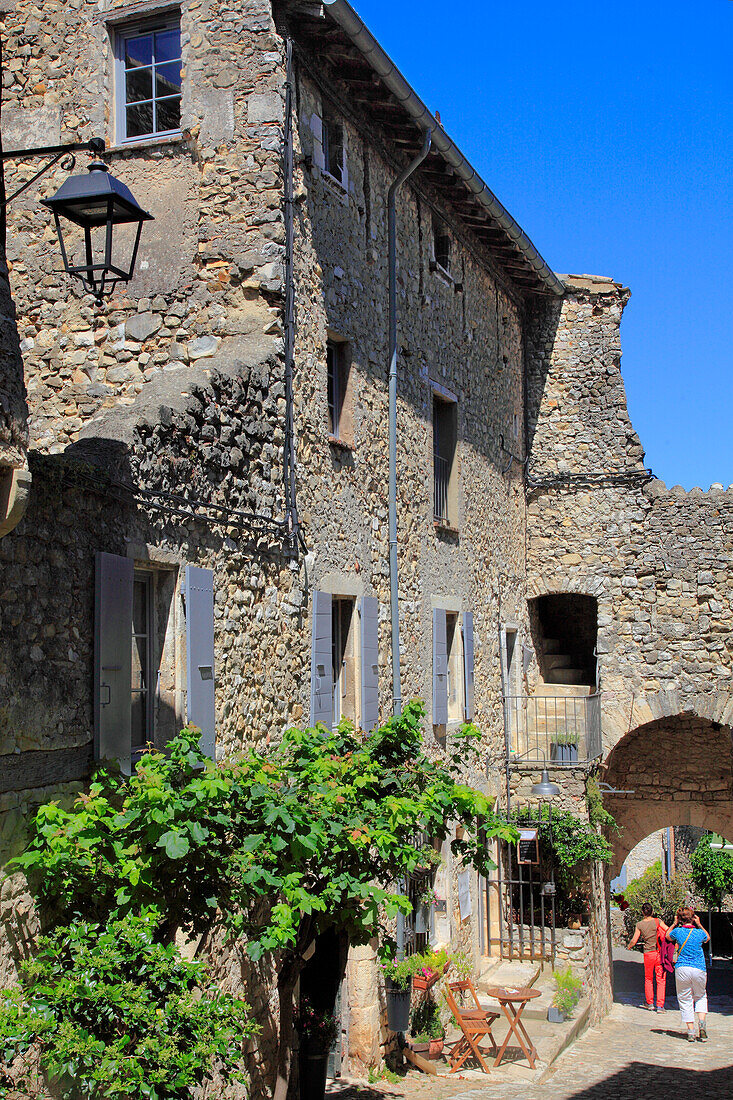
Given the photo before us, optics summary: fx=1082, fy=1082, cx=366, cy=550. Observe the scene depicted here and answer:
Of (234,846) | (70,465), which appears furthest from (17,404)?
(234,846)

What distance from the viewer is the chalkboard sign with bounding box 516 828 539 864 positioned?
13617 mm

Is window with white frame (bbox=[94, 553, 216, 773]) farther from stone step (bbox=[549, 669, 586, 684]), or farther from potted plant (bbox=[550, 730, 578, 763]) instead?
stone step (bbox=[549, 669, 586, 684])

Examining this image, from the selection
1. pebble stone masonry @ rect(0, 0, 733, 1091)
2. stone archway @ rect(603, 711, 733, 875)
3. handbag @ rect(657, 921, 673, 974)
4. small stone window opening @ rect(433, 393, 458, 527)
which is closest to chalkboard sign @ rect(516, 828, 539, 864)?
pebble stone masonry @ rect(0, 0, 733, 1091)

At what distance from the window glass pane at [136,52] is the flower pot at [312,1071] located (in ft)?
24.2

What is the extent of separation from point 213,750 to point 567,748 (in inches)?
329

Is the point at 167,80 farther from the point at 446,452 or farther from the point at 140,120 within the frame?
the point at 446,452

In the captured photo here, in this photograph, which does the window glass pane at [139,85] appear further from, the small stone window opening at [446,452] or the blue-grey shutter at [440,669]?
the blue-grey shutter at [440,669]

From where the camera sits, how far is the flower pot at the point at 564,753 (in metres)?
14.0

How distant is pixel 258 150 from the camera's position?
790cm

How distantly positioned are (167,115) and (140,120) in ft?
0.75

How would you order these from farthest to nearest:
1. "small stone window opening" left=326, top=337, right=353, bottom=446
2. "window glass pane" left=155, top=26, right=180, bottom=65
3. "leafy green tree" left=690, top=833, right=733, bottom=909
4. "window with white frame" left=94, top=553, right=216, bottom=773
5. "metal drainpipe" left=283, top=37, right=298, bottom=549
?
"leafy green tree" left=690, top=833, right=733, bottom=909
"small stone window opening" left=326, top=337, right=353, bottom=446
"window glass pane" left=155, top=26, right=180, bottom=65
"metal drainpipe" left=283, top=37, right=298, bottom=549
"window with white frame" left=94, top=553, right=216, bottom=773

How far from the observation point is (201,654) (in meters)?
6.52

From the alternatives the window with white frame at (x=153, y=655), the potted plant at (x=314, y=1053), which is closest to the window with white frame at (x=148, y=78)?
the window with white frame at (x=153, y=655)

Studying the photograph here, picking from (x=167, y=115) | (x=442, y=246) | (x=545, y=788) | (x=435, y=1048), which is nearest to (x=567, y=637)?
(x=545, y=788)
